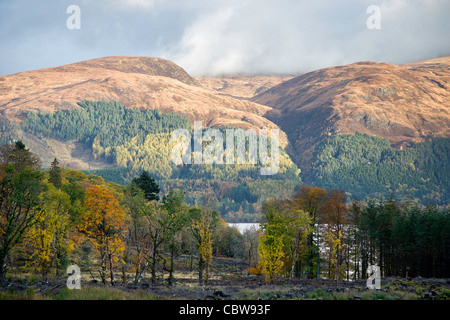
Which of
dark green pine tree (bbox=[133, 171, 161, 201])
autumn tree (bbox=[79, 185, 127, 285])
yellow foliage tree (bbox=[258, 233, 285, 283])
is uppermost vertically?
dark green pine tree (bbox=[133, 171, 161, 201])

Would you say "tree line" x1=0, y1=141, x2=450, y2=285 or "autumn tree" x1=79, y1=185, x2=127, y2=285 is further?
"autumn tree" x1=79, y1=185, x2=127, y2=285

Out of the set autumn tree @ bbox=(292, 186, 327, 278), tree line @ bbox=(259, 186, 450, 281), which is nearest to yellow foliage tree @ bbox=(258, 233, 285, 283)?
tree line @ bbox=(259, 186, 450, 281)

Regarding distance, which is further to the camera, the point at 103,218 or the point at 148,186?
Answer: the point at 148,186

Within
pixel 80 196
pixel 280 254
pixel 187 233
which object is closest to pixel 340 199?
pixel 280 254

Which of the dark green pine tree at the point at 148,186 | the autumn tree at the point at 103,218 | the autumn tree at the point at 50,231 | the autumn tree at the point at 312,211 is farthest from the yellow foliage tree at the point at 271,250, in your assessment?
the dark green pine tree at the point at 148,186

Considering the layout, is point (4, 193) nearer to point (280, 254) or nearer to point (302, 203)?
point (280, 254)

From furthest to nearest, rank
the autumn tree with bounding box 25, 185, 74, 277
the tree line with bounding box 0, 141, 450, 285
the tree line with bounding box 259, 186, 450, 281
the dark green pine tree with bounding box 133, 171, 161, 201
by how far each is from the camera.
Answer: the dark green pine tree with bounding box 133, 171, 161, 201 → the tree line with bounding box 259, 186, 450, 281 → the autumn tree with bounding box 25, 185, 74, 277 → the tree line with bounding box 0, 141, 450, 285

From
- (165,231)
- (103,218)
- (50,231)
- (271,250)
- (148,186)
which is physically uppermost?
(148,186)

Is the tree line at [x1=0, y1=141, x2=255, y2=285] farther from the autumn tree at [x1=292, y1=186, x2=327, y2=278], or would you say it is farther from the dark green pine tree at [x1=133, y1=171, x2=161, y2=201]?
the dark green pine tree at [x1=133, y1=171, x2=161, y2=201]

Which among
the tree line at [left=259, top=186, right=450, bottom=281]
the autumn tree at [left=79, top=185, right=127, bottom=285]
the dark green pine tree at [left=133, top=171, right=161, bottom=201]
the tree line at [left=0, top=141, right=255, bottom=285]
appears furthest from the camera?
the dark green pine tree at [left=133, top=171, right=161, bottom=201]

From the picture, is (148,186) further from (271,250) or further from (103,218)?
(271,250)

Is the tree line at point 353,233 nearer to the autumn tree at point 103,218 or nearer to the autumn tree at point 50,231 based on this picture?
the autumn tree at point 103,218

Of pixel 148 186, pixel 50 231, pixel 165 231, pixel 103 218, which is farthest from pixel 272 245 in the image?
pixel 148 186

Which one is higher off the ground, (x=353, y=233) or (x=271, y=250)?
(x=271, y=250)
